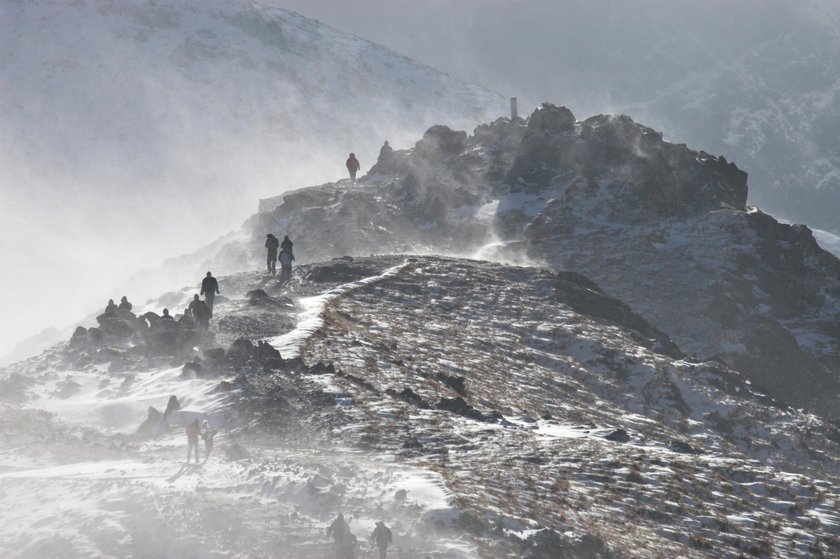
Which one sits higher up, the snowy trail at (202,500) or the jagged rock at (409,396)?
the jagged rock at (409,396)

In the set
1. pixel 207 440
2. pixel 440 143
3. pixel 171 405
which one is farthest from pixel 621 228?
pixel 207 440

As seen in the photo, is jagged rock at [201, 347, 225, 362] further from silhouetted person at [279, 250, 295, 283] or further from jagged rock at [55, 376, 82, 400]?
silhouetted person at [279, 250, 295, 283]

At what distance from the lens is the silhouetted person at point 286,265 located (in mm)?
62531

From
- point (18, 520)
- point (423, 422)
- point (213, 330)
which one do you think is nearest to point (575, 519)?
point (423, 422)

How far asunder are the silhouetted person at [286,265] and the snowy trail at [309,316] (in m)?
3.06

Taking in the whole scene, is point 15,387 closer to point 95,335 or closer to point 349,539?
point 95,335

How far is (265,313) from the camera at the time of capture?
52812mm

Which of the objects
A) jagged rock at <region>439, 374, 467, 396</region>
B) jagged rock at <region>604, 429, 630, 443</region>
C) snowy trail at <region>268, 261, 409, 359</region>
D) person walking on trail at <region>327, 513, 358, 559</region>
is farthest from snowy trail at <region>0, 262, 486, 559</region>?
jagged rock at <region>439, 374, 467, 396</region>

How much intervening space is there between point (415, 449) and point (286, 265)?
28949 mm

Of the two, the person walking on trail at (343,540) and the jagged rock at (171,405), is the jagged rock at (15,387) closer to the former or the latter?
the jagged rock at (171,405)

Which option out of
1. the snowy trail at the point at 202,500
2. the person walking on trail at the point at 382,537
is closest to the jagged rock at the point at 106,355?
the snowy trail at the point at 202,500

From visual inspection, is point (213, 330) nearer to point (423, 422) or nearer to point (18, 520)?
point (423, 422)

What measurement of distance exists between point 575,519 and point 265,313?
25008 mm

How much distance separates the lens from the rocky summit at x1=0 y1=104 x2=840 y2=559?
30.0 metres
